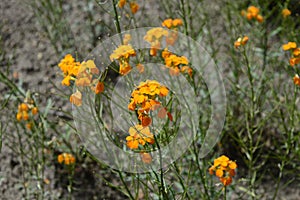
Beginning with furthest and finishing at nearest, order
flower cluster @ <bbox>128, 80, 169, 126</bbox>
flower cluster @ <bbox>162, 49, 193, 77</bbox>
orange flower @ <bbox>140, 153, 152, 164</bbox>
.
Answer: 1. flower cluster @ <bbox>162, 49, 193, 77</bbox>
2. orange flower @ <bbox>140, 153, 152, 164</bbox>
3. flower cluster @ <bbox>128, 80, 169, 126</bbox>

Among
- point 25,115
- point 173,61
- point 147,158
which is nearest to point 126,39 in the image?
point 173,61

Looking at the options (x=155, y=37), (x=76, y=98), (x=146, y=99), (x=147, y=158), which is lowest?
(x=147, y=158)

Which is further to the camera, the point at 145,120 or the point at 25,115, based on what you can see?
the point at 25,115

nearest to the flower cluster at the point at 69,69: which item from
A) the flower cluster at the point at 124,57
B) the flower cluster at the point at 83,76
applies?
the flower cluster at the point at 83,76

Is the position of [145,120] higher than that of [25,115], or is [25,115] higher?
[25,115]

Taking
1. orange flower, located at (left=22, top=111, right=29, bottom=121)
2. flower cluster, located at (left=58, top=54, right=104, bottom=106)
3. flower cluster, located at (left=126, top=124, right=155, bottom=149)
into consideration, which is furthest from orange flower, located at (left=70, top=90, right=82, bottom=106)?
orange flower, located at (left=22, top=111, right=29, bottom=121)

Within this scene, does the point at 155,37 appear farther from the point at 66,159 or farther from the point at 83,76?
the point at 66,159

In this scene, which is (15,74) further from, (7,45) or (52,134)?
(52,134)

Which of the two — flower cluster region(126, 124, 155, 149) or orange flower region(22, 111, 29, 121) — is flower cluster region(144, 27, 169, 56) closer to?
flower cluster region(126, 124, 155, 149)
